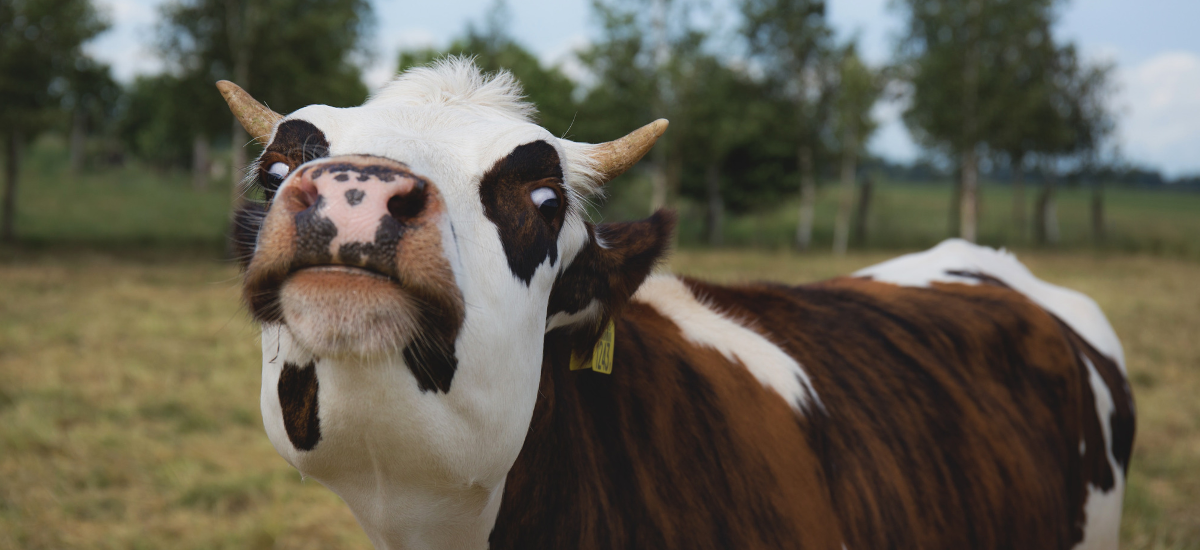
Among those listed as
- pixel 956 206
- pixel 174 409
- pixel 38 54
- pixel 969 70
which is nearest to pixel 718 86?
pixel 969 70

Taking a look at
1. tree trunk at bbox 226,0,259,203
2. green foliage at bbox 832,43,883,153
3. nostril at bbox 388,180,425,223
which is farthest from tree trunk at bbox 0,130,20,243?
green foliage at bbox 832,43,883,153

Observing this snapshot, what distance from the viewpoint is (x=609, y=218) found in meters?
33.2

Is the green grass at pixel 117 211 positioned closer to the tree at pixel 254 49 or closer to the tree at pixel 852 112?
the tree at pixel 254 49

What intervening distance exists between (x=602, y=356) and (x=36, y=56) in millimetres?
20407

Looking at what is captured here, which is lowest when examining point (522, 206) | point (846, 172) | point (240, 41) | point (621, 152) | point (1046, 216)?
point (1046, 216)

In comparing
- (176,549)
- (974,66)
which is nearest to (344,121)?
(176,549)

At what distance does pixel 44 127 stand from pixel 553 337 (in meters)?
19.5

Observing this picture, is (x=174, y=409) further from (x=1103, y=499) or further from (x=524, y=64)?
(x=524, y=64)

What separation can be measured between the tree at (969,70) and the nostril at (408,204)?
26.7m

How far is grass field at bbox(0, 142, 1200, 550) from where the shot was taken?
425 centimetres

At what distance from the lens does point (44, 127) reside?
667 inches

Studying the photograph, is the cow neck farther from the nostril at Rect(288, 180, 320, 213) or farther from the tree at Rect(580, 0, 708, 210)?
the tree at Rect(580, 0, 708, 210)

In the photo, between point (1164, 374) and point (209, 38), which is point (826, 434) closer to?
point (1164, 374)

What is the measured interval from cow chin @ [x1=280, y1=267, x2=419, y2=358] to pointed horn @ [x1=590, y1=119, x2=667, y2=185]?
0.69 meters
